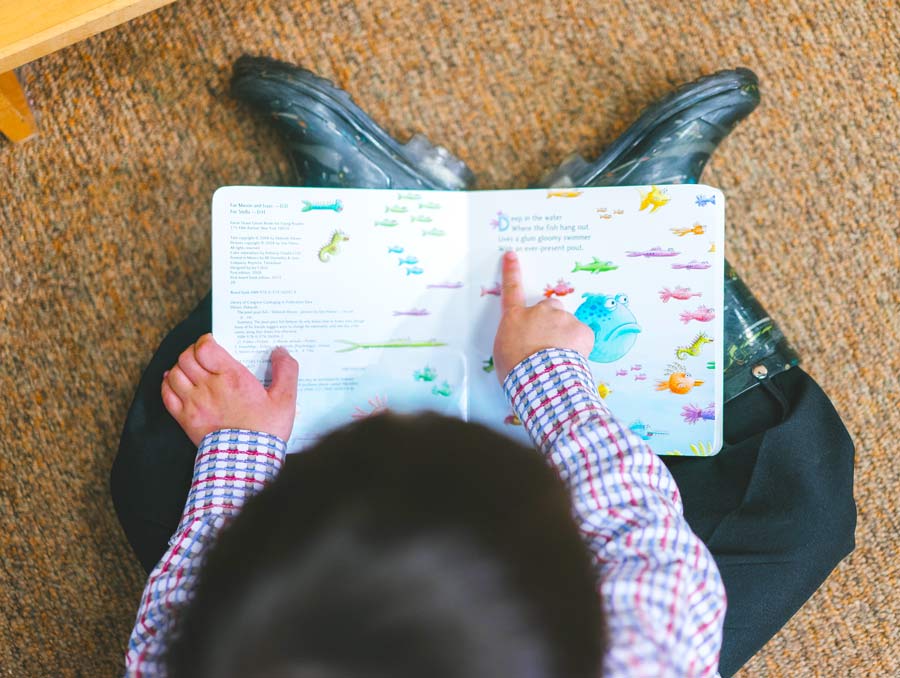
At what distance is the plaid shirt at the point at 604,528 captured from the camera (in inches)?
16.6

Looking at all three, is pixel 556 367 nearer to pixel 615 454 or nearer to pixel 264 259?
pixel 615 454

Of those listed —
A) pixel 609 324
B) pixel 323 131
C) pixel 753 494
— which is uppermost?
pixel 323 131

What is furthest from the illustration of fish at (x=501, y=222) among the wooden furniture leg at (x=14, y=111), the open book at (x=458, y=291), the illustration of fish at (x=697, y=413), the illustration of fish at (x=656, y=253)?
the wooden furniture leg at (x=14, y=111)

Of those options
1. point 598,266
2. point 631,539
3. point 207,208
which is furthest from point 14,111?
point 631,539

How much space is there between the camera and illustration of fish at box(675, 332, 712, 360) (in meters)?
0.60

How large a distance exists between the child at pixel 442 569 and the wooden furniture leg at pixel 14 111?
1.39 feet

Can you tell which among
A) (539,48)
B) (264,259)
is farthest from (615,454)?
(539,48)

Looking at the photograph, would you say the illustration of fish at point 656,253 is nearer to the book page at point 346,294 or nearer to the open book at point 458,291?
the open book at point 458,291

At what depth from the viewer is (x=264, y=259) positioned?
0.60 metres

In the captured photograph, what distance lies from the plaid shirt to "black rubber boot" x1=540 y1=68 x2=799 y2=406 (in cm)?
17

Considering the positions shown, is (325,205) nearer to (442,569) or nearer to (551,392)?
(551,392)

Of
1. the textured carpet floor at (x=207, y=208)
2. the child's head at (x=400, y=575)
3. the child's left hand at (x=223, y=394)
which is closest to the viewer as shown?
the child's head at (x=400, y=575)

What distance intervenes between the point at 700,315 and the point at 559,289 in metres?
0.11

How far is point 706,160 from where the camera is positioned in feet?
2.20
